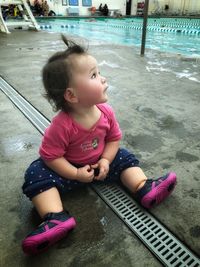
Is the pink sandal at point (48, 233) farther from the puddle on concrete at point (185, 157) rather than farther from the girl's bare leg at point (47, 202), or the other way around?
the puddle on concrete at point (185, 157)

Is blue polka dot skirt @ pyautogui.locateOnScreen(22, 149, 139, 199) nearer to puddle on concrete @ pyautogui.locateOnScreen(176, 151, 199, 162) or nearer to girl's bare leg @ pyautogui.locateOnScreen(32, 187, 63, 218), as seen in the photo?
girl's bare leg @ pyautogui.locateOnScreen(32, 187, 63, 218)

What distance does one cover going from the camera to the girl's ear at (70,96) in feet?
4.00

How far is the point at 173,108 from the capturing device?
2.50m

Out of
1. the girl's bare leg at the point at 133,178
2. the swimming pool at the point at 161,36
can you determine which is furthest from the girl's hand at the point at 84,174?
the swimming pool at the point at 161,36

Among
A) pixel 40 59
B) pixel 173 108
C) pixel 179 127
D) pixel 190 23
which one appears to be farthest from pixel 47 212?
pixel 190 23

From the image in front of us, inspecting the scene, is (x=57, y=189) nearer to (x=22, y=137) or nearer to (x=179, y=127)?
(x=22, y=137)

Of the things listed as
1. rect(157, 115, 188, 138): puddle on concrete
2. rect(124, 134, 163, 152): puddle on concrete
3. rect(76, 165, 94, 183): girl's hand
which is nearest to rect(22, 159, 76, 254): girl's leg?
rect(76, 165, 94, 183): girl's hand

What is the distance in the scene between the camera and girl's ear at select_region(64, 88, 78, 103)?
4.00ft

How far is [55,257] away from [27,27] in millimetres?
10360

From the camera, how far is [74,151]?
1.36 m

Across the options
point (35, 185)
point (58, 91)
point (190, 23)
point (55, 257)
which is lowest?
point (190, 23)

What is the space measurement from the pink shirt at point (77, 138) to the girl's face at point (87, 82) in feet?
0.46

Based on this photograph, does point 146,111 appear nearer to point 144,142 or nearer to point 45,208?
point 144,142

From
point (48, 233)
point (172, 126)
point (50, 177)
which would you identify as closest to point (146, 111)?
point (172, 126)
